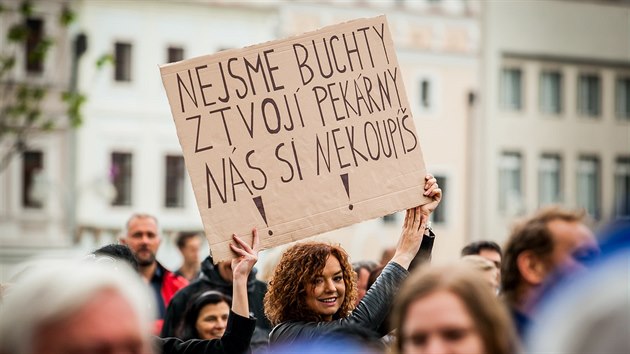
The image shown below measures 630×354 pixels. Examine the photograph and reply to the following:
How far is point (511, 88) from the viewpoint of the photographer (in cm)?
4684

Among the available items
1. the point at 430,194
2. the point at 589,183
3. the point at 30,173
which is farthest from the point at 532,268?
the point at 589,183

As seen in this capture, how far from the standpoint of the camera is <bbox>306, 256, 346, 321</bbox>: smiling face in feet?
17.7

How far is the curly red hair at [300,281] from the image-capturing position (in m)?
5.40

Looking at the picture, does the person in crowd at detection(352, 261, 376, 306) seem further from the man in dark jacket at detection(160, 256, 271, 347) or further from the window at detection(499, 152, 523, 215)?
the window at detection(499, 152, 523, 215)

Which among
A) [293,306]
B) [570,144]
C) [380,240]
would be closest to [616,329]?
[293,306]

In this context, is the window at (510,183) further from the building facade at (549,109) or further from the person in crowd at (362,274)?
the person in crowd at (362,274)

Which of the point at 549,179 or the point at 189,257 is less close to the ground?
the point at 189,257

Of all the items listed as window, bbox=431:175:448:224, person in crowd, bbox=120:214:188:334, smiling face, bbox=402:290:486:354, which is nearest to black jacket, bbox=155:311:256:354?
smiling face, bbox=402:290:486:354

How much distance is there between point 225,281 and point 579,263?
172 inches

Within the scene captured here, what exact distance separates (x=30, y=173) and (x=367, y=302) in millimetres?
32400

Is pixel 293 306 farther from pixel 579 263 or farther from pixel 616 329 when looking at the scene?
pixel 616 329

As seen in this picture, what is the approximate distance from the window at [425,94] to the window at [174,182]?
848 centimetres

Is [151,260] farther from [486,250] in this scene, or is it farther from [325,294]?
[325,294]

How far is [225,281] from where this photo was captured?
8156 millimetres
